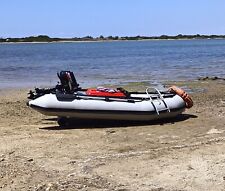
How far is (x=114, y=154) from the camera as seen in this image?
818 cm

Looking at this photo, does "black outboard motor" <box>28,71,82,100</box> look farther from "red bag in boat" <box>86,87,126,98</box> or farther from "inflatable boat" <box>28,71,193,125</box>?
"red bag in boat" <box>86,87,126,98</box>

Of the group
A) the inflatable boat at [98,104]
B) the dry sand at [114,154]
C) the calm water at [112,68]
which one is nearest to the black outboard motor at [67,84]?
the inflatable boat at [98,104]

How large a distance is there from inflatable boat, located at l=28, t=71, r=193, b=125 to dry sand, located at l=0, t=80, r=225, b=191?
26 cm

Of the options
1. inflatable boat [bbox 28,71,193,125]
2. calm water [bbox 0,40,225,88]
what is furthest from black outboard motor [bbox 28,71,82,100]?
calm water [bbox 0,40,225,88]

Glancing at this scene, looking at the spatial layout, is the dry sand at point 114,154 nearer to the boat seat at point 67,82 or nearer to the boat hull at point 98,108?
the boat hull at point 98,108

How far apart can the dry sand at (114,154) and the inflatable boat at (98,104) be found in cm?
26

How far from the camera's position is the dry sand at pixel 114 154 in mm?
6664

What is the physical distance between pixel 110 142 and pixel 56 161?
1.65 metres

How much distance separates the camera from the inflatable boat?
35.2 ft

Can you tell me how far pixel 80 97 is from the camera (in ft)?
35.6

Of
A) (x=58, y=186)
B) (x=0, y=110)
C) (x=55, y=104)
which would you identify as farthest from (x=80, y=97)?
(x=58, y=186)

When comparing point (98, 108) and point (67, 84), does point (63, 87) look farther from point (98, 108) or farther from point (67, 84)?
point (98, 108)

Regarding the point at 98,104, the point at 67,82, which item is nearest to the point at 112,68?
the point at 67,82

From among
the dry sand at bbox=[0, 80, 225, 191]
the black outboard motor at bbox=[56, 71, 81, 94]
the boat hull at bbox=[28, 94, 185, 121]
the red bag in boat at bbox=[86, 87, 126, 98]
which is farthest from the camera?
the black outboard motor at bbox=[56, 71, 81, 94]
